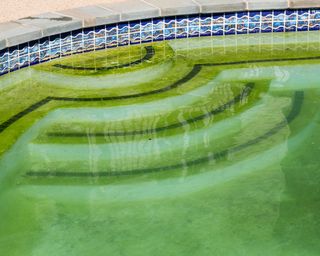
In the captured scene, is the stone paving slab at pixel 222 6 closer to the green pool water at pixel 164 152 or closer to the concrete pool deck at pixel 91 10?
the concrete pool deck at pixel 91 10

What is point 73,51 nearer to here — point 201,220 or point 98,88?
point 98,88

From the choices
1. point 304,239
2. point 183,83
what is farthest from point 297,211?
point 183,83

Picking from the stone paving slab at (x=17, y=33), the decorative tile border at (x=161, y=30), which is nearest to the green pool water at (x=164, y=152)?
the decorative tile border at (x=161, y=30)

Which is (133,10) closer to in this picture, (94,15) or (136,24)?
(136,24)

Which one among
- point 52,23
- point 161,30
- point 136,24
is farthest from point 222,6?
point 52,23

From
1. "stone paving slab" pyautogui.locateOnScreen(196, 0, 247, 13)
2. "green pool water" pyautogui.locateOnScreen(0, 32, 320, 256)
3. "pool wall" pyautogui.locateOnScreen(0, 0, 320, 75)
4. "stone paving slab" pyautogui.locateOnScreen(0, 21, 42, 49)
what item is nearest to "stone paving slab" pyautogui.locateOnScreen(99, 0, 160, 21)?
"pool wall" pyautogui.locateOnScreen(0, 0, 320, 75)

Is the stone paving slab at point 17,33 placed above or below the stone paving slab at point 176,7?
below

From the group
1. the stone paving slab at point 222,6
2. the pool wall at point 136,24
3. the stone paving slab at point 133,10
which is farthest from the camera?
the stone paving slab at point 222,6

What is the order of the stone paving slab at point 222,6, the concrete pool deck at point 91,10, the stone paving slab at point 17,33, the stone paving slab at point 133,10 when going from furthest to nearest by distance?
the stone paving slab at point 222,6, the stone paving slab at point 133,10, the concrete pool deck at point 91,10, the stone paving slab at point 17,33
